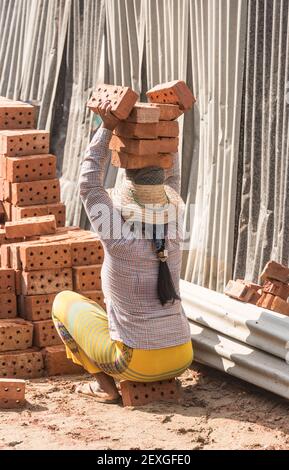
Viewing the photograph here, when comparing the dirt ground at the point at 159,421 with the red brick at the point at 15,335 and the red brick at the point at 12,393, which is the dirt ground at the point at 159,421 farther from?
the red brick at the point at 15,335

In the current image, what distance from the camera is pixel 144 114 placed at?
6.12 meters

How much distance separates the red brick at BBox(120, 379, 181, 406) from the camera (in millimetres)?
6473

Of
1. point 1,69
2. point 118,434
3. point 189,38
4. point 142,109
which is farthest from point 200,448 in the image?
point 1,69

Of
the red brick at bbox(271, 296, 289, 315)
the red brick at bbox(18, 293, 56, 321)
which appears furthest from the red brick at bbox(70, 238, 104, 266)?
the red brick at bbox(271, 296, 289, 315)

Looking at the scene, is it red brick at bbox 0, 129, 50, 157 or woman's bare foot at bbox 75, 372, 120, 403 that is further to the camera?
red brick at bbox 0, 129, 50, 157

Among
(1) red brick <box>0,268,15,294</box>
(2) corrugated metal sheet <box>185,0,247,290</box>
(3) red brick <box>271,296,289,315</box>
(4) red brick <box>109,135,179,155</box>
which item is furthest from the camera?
(2) corrugated metal sheet <box>185,0,247,290</box>

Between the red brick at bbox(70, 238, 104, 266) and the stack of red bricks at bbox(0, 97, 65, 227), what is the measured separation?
90 centimetres

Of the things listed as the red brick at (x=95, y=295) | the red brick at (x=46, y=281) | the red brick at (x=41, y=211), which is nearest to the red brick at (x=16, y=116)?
the red brick at (x=41, y=211)

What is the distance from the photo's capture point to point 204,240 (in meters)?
8.42

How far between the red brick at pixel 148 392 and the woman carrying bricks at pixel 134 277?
0.09m

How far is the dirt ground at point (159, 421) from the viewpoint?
5785 mm

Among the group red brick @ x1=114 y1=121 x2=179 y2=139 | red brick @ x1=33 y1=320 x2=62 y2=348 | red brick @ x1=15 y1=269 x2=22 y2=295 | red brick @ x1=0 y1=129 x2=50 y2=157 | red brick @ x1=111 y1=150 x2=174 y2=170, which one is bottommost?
red brick @ x1=33 y1=320 x2=62 y2=348

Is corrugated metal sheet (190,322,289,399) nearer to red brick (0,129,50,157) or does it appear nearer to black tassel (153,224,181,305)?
black tassel (153,224,181,305)

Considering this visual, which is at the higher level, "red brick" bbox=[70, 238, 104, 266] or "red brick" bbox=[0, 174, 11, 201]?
"red brick" bbox=[0, 174, 11, 201]
